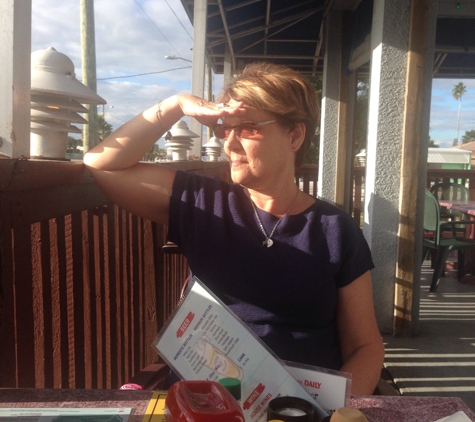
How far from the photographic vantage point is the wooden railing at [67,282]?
3.75ft

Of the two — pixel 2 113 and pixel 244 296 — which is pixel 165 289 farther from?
pixel 2 113

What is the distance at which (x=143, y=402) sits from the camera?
95cm

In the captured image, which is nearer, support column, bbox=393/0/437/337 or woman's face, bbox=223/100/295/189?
woman's face, bbox=223/100/295/189

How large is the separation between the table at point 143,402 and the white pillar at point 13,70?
1.96 ft

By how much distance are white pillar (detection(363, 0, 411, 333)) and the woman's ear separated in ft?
6.22

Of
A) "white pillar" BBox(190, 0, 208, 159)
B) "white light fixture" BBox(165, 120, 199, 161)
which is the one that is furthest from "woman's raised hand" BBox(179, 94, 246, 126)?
"white pillar" BBox(190, 0, 208, 159)

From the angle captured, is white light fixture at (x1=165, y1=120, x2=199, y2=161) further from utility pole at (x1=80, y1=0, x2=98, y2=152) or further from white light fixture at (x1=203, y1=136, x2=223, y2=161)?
utility pole at (x1=80, y1=0, x2=98, y2=152)

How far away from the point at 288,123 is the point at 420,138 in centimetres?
215

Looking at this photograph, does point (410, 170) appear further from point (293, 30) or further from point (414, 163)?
point (293, 30)

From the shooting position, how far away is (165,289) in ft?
9.15

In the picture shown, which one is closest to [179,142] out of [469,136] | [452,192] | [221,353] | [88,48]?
[221,353]

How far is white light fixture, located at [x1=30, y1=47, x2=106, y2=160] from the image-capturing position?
1.47m

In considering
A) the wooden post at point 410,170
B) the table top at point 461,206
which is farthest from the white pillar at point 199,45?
the table top at point 461,206

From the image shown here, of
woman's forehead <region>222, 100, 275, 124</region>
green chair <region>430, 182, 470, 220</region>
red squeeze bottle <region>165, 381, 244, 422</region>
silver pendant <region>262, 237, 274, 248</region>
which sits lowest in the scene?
red squeeze bottle <region>165, 381, 244, 422</region>
